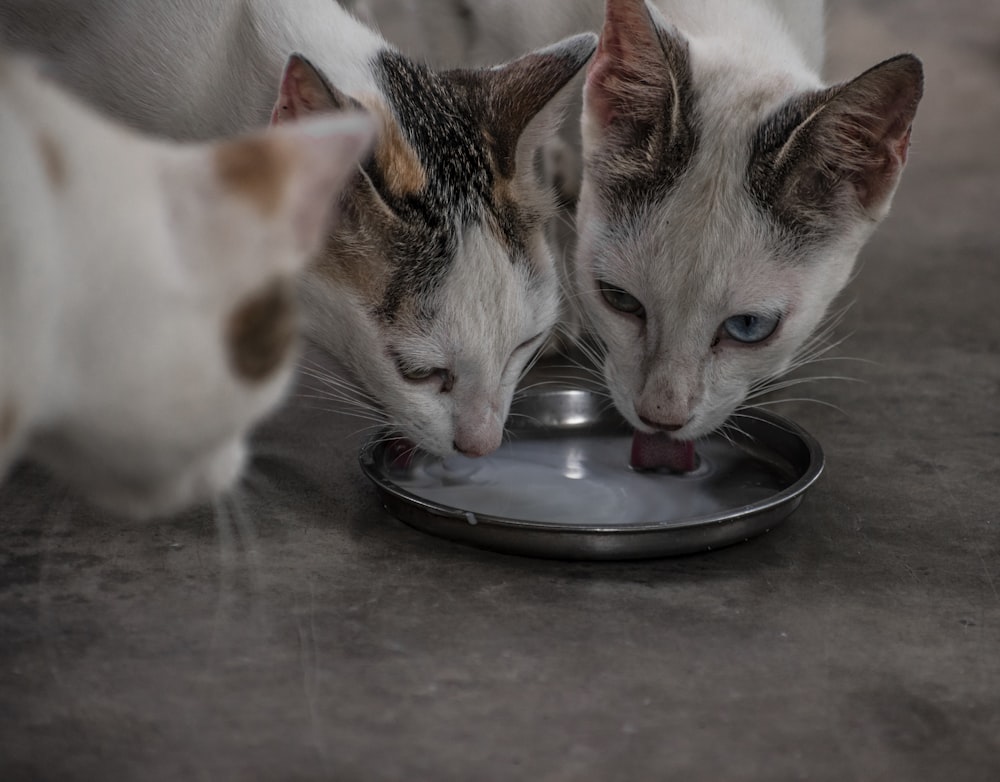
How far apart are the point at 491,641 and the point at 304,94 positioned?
0.83 metres

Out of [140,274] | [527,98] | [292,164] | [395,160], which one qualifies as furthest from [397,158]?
[140,274]

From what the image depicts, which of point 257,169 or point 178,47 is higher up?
point 178,47

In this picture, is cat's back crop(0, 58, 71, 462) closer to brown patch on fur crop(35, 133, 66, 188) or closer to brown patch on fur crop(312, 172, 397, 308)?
brown patch on fur crop(35, 133, 66, 188)

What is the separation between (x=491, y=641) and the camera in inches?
74.0

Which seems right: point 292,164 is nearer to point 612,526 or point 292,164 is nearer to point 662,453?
point 612,526

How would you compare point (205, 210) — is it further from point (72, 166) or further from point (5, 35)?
point (5, 35)

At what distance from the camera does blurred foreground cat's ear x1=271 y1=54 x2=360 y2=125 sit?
5.86 feet

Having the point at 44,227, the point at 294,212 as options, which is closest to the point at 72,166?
the point at 44,227

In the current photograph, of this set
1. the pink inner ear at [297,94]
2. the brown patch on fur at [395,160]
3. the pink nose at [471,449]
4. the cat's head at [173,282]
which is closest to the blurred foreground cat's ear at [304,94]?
the pink inner ear at [297,94]

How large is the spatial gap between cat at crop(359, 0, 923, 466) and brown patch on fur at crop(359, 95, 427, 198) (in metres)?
0.42

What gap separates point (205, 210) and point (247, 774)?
696 mm

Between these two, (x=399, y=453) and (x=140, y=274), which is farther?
(x=399, y=453)

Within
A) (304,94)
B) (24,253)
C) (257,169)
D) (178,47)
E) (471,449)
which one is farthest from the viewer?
(178,47)

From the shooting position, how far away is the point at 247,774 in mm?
1556
